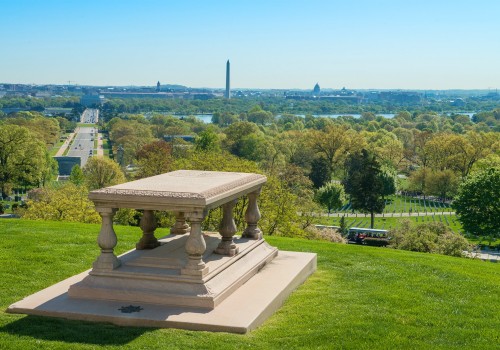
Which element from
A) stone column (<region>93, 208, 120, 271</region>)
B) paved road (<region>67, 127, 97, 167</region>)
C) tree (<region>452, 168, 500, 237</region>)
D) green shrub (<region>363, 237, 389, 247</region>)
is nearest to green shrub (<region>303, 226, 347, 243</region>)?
green shrub (<region>363, 237, 389, 247</region>)

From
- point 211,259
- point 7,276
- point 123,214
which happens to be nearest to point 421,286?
point 211,259

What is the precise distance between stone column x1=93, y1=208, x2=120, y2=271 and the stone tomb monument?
2 cm

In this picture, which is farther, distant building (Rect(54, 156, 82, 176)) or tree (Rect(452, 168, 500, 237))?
distant building (Rect(54, 156, 82, 176))

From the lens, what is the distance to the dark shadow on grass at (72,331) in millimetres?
9625

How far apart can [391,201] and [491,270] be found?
244 ft

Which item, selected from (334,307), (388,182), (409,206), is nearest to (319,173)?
(388,182)

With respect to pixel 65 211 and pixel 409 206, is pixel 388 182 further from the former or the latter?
pixel 65 211

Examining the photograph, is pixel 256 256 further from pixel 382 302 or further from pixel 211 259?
pixel 382 302

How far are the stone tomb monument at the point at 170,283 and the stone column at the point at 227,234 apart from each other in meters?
0.03

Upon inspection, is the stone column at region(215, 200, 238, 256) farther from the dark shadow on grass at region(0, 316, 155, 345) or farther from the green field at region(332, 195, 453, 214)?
the green field at region(332, 195, 453, 214)

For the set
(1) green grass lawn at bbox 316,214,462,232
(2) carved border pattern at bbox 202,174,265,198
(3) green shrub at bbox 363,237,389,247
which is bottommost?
(1) green grass lawn at bbox 316,214,462,232

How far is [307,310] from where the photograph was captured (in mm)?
11555

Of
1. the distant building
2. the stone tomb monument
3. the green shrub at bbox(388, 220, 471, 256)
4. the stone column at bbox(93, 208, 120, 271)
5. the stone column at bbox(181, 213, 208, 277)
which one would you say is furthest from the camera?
the distant building

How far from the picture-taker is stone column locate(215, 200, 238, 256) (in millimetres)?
13266
